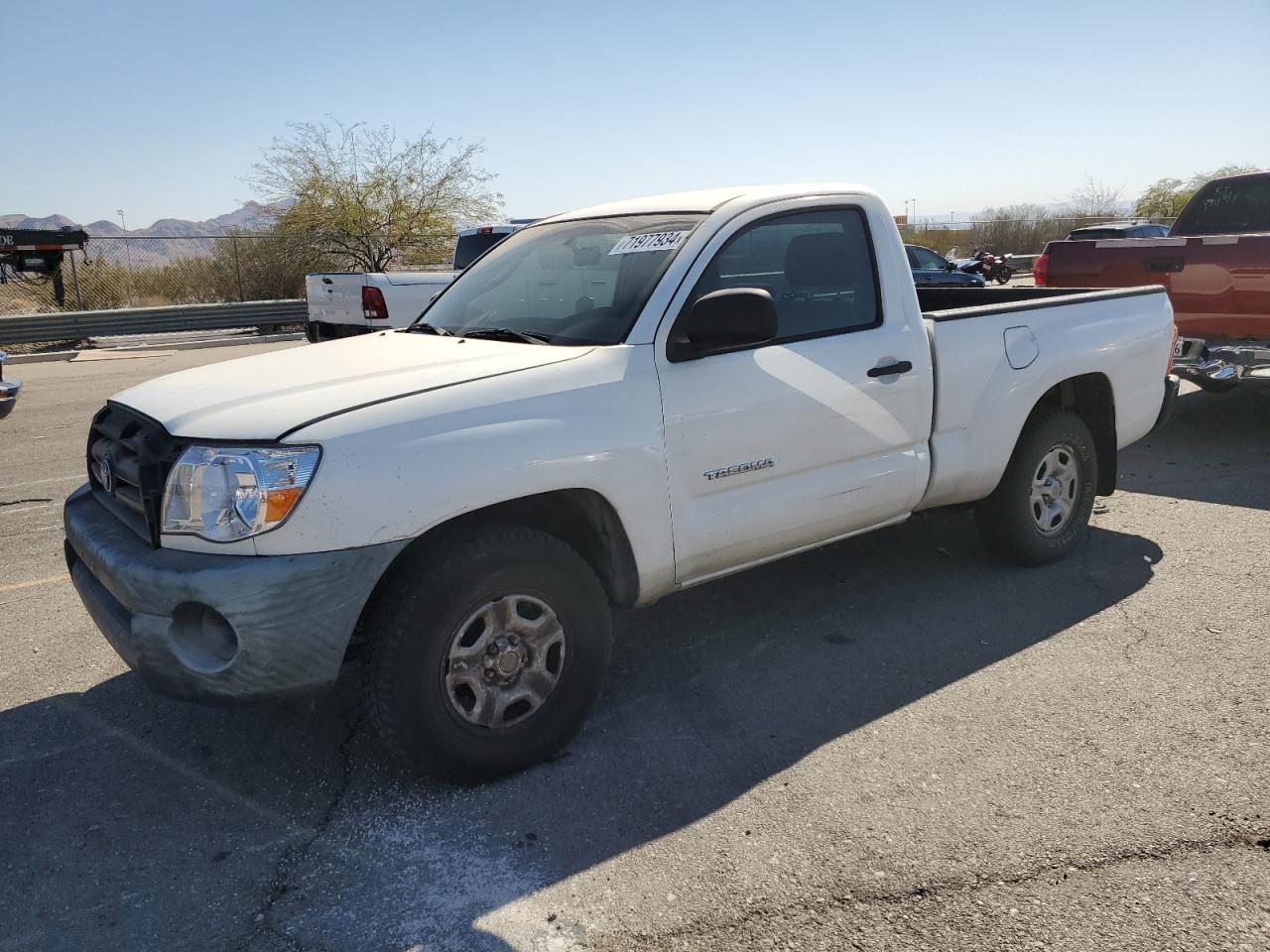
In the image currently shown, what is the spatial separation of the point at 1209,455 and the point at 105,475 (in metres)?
7.49

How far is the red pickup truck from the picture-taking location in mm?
7305

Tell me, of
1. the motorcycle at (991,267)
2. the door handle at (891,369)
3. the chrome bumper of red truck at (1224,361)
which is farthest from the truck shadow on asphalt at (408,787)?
the motorcycle at (991,267)

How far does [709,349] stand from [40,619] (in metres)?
3.40

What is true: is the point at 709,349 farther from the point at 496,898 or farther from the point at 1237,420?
the point at 1237,420

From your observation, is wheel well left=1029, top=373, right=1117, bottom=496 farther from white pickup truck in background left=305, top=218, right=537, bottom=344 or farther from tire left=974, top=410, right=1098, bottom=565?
white pickup truck in background left=305, top=218, right=537, bottom=344

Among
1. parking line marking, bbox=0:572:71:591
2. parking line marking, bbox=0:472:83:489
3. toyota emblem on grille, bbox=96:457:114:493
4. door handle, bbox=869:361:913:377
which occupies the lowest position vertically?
parking line marking, bbox=0:572:71:591

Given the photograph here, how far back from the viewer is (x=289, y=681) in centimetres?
283

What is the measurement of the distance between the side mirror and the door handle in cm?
80

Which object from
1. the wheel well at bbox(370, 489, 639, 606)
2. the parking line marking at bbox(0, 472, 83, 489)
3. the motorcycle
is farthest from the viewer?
the motorcycle

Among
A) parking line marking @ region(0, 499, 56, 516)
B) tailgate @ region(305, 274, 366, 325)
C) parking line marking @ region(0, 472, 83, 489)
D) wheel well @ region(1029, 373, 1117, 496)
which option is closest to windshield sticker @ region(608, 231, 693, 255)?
wheel well @ region(1029, 373, 1117, 496)

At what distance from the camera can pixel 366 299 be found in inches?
440

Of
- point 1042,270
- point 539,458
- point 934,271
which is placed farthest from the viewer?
point 934,271

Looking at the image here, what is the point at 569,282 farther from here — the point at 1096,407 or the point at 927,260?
the point at 927,260

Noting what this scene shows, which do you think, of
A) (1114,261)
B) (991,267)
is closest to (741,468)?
(1114,261)
